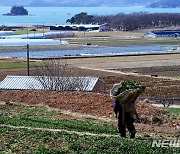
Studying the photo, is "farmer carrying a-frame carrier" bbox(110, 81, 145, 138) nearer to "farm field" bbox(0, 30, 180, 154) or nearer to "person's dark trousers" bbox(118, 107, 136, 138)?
"person's dark trousers" bbox(118, 107, 136, 138)

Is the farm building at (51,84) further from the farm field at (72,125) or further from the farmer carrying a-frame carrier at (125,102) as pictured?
the farmer carrying a-frame carrier at (125,102)

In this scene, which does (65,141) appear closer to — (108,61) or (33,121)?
(33,121)

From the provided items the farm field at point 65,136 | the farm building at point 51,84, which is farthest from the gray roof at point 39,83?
the farm field at point 65,136

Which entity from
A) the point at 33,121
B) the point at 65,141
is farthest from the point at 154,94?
the point at 65,141

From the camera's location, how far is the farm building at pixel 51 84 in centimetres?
3428

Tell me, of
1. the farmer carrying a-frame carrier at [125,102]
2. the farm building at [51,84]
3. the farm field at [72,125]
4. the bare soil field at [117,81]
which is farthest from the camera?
the farm building at [51,84]

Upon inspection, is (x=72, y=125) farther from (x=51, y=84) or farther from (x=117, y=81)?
(x=117, y=81)

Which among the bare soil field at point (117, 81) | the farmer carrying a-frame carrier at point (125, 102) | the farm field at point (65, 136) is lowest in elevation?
the bare soil field at point (117, 81)

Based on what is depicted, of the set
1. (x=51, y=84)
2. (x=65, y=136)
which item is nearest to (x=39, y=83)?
(x=51, y=84)

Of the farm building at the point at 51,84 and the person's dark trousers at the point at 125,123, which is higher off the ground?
the person's dark trousers at the point at 125,123

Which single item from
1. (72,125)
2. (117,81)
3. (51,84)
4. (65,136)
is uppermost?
(65,136)

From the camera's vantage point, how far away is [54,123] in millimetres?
15453

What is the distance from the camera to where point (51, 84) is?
34594mm

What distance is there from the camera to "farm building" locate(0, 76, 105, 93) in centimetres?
3428
